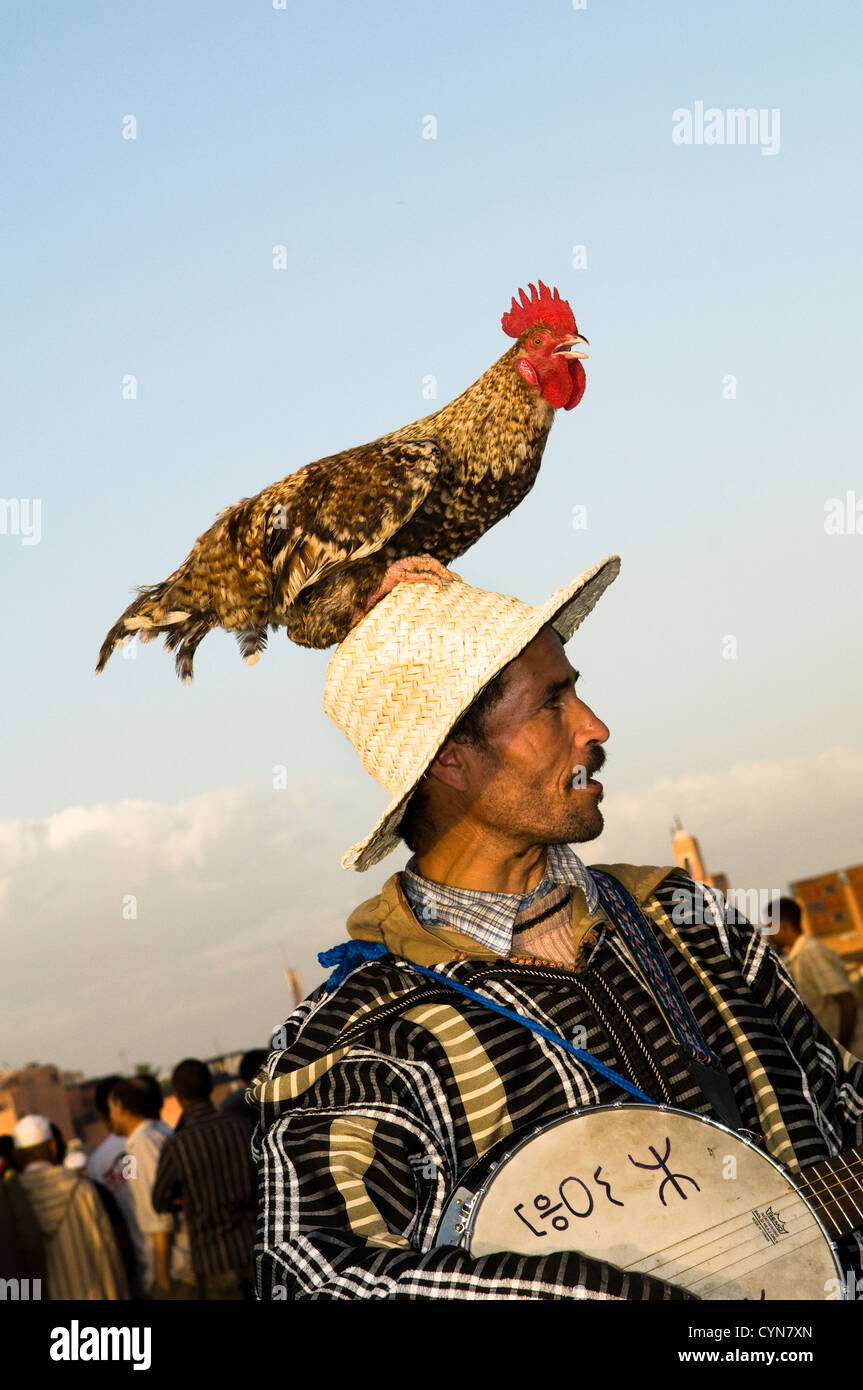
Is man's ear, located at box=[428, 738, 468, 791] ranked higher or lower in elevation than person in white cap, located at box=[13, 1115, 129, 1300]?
higher

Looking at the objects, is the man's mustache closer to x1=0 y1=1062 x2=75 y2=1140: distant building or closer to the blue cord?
the blue cord

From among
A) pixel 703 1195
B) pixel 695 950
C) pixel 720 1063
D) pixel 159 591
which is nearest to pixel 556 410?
pixel 159 591

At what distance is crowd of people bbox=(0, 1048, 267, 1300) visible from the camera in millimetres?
6145

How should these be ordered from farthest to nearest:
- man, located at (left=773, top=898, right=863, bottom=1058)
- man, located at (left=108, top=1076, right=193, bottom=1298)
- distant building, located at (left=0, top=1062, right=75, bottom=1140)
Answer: distant building, located at (left=0, top=1062, right=75, bottom=1140) < man, located at (left=773, top=898, right=863, bottom=1058) < man, located at (left=108, top=1076, right=193, bottom=1298)

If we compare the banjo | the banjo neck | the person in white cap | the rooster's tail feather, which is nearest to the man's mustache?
the banjo

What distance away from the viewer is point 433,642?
89.2 inches

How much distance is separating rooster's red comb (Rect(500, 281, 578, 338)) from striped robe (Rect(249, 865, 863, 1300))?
1961 mm

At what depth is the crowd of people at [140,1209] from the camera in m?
6.14

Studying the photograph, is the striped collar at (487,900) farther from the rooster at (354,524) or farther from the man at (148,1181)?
the man at (148,1181)

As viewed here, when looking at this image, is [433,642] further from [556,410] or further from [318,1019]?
[556,410]

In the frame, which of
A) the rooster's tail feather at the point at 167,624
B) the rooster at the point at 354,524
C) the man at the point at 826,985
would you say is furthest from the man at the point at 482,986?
the man at the point at 826,985

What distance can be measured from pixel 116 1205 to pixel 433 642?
18.3 ft

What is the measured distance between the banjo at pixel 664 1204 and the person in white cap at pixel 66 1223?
4.97 meters

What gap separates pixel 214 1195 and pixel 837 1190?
5063 millimetres
